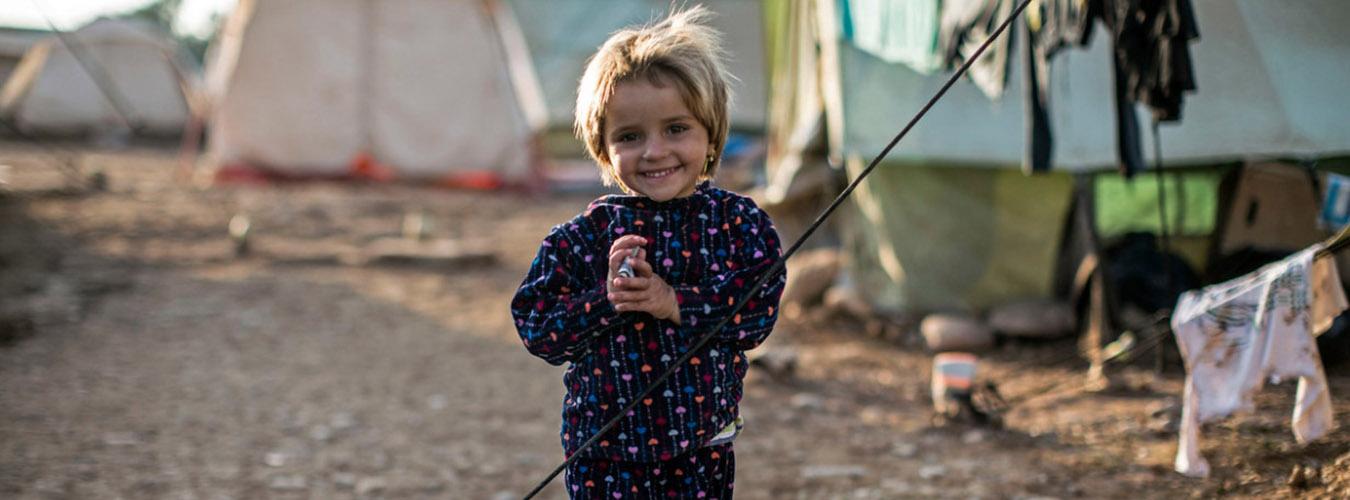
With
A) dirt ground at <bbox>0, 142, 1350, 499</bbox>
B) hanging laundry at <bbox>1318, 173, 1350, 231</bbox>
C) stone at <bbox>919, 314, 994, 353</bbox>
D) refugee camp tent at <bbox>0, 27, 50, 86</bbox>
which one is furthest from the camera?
refugee camp tent at <bbox>0, 27, 50, 86</bbox>

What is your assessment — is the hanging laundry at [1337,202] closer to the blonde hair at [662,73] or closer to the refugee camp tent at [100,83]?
the blonde hair at [662,73]

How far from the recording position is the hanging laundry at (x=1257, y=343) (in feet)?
9.57

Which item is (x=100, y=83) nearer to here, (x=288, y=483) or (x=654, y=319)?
(x=288, y=483)

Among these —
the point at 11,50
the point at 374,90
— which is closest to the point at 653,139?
the point at 374,90

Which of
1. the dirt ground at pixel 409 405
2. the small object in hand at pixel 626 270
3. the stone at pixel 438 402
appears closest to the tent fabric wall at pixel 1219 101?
the dirt ground at pixel 409 405

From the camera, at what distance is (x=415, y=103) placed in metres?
12.1

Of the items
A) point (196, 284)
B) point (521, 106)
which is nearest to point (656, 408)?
point (196, 284)

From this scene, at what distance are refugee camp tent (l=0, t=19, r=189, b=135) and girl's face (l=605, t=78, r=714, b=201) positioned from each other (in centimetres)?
1712

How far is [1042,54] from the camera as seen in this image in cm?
407

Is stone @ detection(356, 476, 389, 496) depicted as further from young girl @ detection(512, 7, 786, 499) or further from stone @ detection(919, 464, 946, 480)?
young girl @ detection(512, 7, 786, 499)

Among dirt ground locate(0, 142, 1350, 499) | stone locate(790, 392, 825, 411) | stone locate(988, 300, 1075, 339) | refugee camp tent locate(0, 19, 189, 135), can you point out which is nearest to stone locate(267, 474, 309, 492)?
dirt ground locate(0, 142, 1350, 499)

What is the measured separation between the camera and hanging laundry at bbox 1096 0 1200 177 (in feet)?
10.6

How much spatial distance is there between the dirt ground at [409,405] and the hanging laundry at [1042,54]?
97cm

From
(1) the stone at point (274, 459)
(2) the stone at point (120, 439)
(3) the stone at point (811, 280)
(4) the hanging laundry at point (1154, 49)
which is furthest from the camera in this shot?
(3) the stone at point (811, 280)
